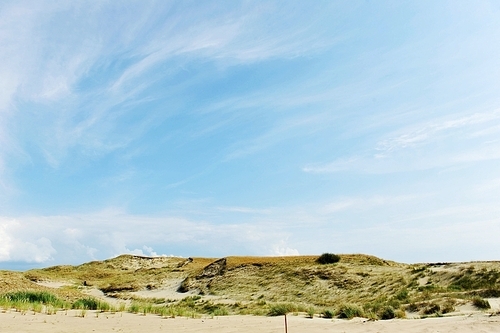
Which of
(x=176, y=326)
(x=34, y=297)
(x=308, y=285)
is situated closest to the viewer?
(x=176, y=326)

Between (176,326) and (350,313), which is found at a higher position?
(176,326)

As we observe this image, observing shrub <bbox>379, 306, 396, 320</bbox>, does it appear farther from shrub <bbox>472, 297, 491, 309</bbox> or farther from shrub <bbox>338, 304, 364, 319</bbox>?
shrub <bbox>472, 297, 491, 309</bbox>

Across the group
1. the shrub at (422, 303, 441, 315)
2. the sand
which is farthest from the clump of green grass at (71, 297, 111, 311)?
the shrub at (422, 303, 441, 315)

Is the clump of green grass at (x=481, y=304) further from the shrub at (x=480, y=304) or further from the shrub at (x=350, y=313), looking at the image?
Answer: the shrub at (x=350, y=313)

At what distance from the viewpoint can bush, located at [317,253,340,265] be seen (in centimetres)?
4523

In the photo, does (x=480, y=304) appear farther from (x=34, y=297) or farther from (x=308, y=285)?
(x=308, y=285)

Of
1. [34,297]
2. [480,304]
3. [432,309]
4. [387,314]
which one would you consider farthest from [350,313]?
[34,297]

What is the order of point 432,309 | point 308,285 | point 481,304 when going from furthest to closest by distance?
point 308,285, point 432,309, point 481,304

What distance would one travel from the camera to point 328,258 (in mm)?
45719

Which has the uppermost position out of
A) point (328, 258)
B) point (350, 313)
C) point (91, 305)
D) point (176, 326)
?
point (328, 258)

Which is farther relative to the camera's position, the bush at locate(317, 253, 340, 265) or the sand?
the bush at locate(317, 253, 340, 265)

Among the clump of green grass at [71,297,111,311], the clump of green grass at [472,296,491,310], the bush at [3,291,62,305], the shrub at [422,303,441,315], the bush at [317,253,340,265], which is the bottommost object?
the shrub at [422,303,441,315]

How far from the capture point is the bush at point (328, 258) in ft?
148

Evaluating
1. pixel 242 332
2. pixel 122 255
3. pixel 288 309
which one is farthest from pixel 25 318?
pixel 122 255
